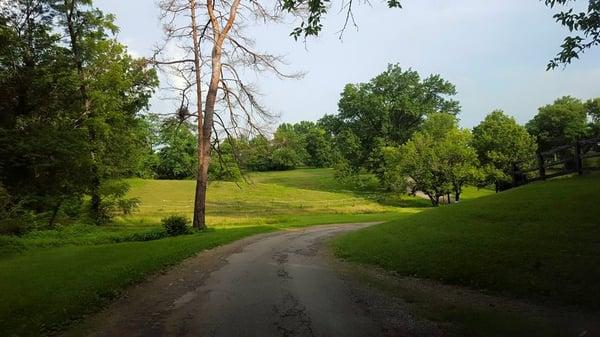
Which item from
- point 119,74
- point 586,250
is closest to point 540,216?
point 586,250

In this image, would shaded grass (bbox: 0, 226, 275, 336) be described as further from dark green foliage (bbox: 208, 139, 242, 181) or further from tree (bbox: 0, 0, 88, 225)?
dark green foliage (bbox: 208, 139, 242, 181)

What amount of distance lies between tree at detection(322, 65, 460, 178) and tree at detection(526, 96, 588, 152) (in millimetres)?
15677

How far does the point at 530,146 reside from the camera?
57.1 metres

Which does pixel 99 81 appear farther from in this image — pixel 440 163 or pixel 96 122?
pixel 440 163

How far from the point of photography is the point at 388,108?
75.5 meters

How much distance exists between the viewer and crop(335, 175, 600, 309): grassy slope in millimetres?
8977

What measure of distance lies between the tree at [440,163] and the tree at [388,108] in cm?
1672

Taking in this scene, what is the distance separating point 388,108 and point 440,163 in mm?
24117

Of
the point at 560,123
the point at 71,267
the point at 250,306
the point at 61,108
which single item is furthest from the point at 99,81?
the point at 560,123

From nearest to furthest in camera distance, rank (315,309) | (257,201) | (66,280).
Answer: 1. (315,309)
2. (66,280)
3. (257,201)

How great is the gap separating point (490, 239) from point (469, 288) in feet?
10.2

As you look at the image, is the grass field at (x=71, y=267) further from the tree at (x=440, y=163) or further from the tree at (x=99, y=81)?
the tree at (x=440, y=163)

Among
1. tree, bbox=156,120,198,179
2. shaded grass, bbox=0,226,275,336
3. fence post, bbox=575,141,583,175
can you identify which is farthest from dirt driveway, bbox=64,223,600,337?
tree, bbox=156,120,198,179

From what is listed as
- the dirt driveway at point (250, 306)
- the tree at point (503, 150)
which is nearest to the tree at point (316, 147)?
the tree at point (503, 150)
